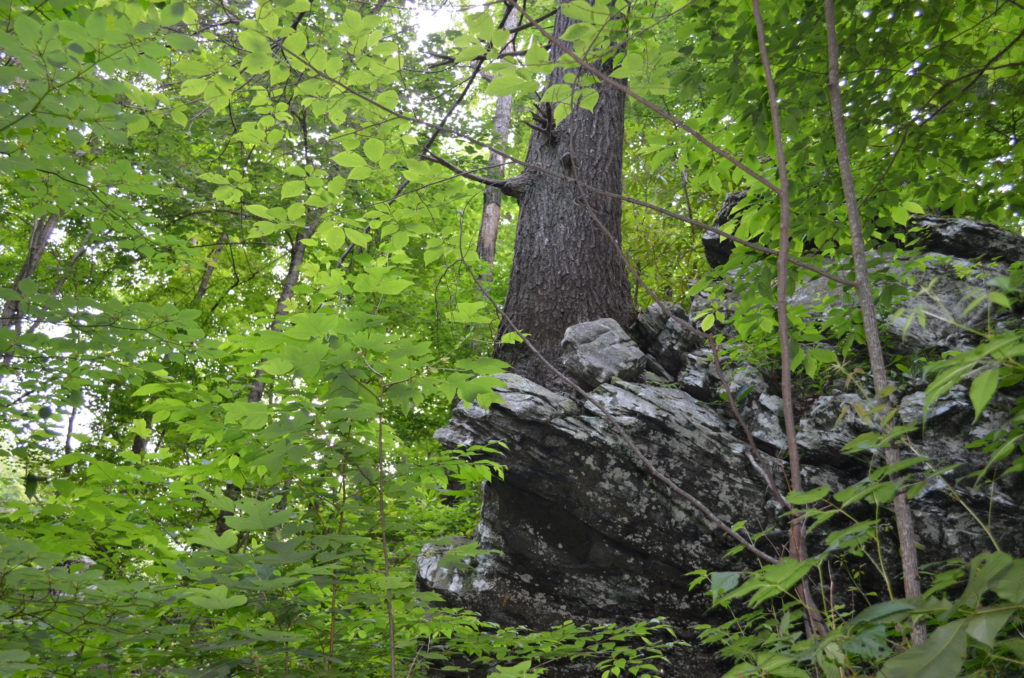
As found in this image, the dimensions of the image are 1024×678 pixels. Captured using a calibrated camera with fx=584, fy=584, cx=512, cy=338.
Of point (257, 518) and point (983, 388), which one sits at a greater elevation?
point (983, 388)

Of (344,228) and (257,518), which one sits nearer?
(257,518)

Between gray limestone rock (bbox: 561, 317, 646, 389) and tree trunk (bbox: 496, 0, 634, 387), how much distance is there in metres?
0.25

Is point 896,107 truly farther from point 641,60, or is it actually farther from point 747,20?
point 641,60

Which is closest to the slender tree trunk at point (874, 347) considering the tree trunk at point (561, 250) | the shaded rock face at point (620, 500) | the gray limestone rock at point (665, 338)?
the shaded rock face at point (620, 500)

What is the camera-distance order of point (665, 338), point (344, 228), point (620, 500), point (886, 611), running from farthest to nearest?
point (665, 338)
point (620, 500)
point (344, 228)
point (886, 611)

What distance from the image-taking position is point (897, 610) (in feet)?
2.97

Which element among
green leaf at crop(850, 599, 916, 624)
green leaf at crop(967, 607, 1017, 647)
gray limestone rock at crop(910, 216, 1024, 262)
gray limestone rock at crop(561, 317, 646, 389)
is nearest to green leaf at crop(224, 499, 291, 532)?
green leaf at crop(850, 599, 916, 624)

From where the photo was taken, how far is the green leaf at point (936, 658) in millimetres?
761

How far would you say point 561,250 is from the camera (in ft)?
17.0

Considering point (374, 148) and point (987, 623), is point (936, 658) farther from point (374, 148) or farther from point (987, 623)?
point (374, 148)

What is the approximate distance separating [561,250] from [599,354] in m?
1.13

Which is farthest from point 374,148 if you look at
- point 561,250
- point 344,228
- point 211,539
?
point 561,250

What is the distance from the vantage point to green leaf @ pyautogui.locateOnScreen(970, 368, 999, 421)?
815mm

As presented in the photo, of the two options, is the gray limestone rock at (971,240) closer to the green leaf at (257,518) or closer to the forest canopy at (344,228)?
the forest canopy at (344,228)
